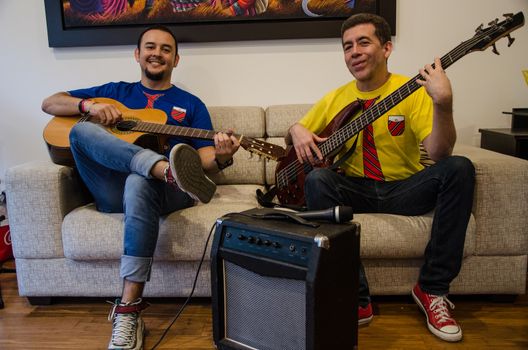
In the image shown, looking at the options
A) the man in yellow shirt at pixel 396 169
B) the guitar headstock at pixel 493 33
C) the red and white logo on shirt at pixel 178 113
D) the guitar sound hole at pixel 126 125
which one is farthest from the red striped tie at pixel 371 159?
the guitar sound hole at pixel 126 125

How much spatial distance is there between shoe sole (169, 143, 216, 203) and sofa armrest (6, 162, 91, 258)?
558 millimetres

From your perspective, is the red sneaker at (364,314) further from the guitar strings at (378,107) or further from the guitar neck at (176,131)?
the guitar neck at (176,131)

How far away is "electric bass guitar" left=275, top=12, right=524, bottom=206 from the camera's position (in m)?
1.33

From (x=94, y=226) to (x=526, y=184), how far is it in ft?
4.92

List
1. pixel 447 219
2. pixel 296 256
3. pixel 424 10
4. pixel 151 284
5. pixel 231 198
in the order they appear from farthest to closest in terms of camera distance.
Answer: pixel 424 10, pixel 231 198, pixel 151 284, pixel 447 219, pixel 296 256

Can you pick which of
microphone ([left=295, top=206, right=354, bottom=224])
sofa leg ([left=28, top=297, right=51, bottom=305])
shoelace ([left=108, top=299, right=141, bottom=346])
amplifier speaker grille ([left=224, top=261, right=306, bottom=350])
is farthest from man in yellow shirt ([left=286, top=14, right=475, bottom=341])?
sofa leg ([left=28, top=297, right=51, bottom=305])

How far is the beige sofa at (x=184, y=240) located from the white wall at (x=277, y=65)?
0.72 metres

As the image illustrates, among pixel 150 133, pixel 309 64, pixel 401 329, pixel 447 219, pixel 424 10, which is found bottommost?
pixel 401 329

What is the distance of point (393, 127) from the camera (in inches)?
60.6

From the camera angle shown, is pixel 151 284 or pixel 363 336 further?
pixel 151 284

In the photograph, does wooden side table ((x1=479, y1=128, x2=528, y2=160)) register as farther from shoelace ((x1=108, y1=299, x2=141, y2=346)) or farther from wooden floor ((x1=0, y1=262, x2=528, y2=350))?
shoelace ((x1=108, y1=299, x2=141, y2=346))

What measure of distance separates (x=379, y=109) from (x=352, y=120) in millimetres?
122

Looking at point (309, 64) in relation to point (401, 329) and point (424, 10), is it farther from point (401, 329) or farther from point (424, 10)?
point (401, 329)

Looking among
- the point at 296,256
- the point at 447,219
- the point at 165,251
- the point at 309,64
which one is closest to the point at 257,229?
the point at 296,256
